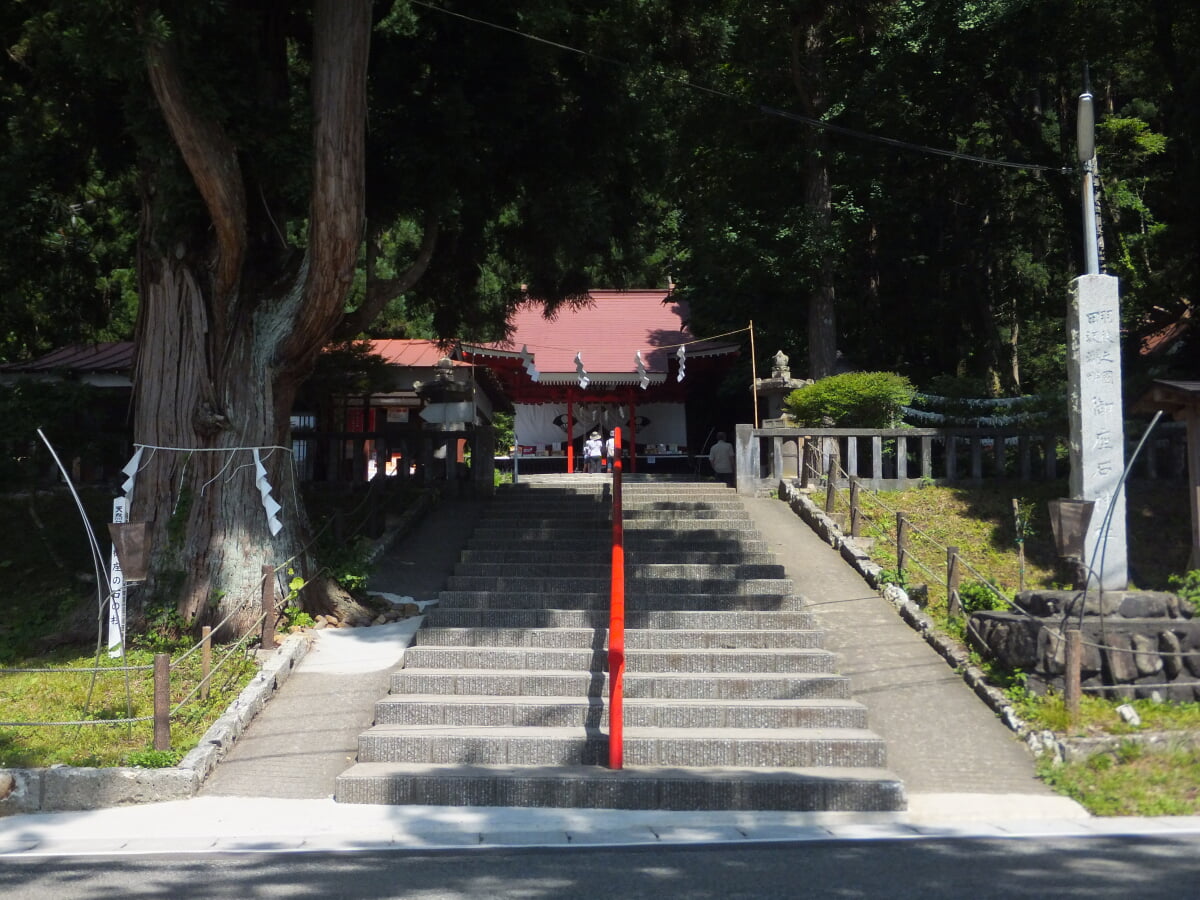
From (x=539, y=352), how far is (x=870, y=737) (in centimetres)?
1858

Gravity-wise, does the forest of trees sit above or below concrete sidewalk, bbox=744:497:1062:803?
above

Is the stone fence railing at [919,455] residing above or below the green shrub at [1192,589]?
above

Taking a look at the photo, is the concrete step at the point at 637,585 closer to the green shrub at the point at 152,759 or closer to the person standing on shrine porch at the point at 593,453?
→ the green shrub at the point at 152,759

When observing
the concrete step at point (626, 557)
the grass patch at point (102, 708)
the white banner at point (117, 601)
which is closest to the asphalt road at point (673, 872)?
the grass patch at point (102, 708)

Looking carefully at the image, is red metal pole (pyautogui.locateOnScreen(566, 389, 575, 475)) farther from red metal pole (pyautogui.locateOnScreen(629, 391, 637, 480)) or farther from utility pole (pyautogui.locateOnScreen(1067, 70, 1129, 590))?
utility pole (pyautogui.locateOnScreen(1067, 70, 1129, 590))

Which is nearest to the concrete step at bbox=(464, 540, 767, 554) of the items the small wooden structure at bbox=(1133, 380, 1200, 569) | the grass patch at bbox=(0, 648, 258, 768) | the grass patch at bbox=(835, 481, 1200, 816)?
the grass patch at bbox=(835, 481, 1200, 816)

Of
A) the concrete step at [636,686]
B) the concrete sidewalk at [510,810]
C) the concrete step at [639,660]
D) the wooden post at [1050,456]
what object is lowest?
the concrete sidewalk at [510,810]

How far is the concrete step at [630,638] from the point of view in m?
9.84

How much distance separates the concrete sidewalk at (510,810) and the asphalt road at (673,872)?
288 mm

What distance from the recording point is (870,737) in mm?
8148

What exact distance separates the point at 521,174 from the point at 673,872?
30.2ft

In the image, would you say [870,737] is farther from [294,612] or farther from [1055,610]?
[294,612]

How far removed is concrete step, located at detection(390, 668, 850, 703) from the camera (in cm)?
902

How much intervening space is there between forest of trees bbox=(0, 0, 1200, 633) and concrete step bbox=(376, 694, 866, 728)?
3.20 metres
